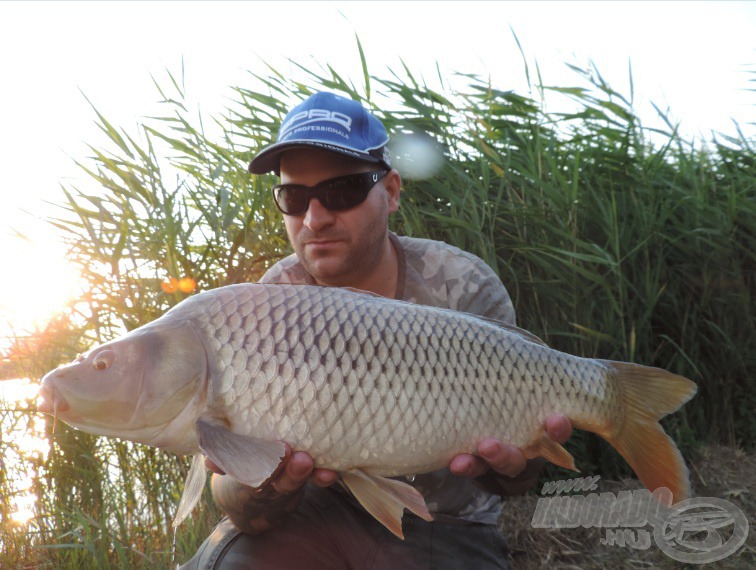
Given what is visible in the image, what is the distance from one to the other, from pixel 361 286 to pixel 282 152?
440 millimetres

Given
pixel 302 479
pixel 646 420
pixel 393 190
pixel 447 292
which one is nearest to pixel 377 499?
pixel 302 479

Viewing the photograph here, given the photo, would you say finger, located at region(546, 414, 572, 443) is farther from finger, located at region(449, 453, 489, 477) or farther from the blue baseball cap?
the blue baseball cap

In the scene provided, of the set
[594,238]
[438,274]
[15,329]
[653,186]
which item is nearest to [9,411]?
[15,329]

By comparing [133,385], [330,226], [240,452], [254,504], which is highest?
[330,226]

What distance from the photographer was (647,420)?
5.29 ft

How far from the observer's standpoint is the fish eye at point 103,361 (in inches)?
54.1

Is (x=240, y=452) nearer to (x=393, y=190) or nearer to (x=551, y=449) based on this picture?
(x=551, y=449)

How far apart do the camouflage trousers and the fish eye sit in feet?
1.99

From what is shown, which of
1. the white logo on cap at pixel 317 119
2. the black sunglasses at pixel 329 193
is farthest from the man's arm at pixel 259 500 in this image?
the white logo on cap at pixel 317 119

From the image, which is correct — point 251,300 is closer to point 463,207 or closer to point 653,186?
point 463,207

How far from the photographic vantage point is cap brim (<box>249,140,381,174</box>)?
6.53ft

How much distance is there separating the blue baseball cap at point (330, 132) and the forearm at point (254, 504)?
874 millimetres

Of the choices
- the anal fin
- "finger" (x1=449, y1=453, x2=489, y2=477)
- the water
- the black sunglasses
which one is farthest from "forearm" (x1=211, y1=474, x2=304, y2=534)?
the water

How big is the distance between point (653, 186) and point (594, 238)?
38 cm
